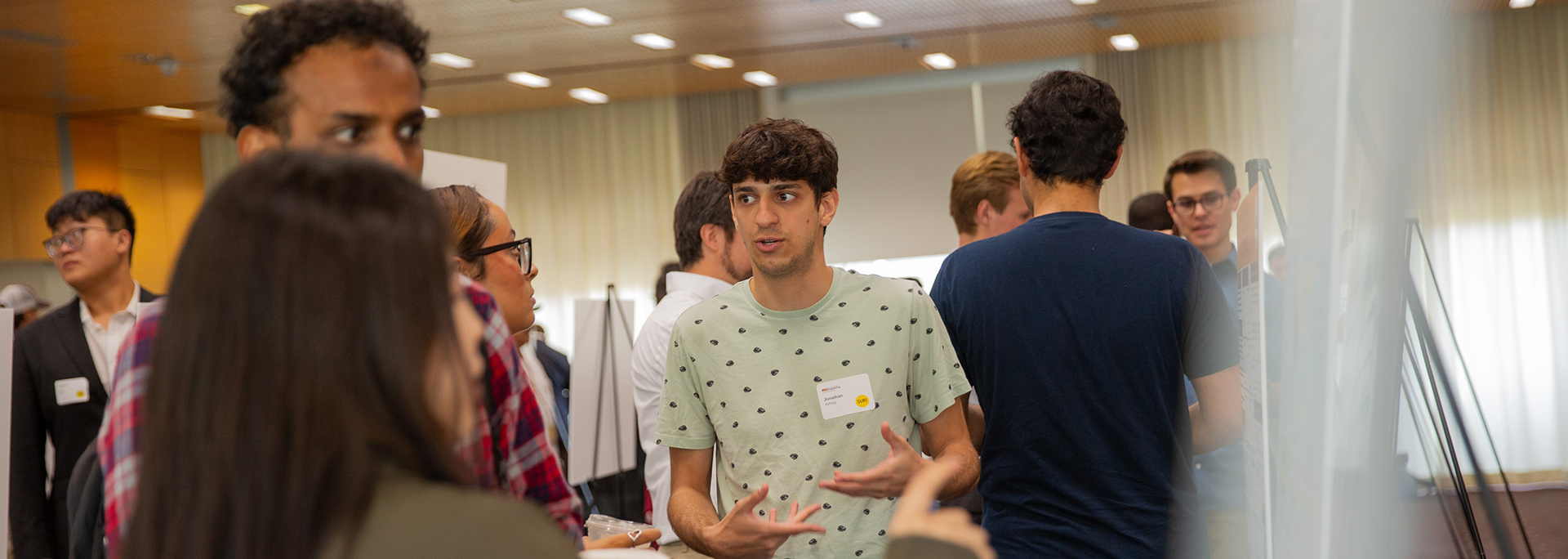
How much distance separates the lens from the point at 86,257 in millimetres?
3436

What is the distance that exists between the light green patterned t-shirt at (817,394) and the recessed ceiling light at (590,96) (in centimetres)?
805

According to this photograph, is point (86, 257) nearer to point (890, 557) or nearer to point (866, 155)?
point (890, 557)

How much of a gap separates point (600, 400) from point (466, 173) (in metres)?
1.13

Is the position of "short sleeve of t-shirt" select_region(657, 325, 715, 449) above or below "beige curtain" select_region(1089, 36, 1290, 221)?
below

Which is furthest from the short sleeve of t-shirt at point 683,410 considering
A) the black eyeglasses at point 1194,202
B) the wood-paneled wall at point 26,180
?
the wood-paneled wall at point 26,180

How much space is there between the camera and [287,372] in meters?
0.60

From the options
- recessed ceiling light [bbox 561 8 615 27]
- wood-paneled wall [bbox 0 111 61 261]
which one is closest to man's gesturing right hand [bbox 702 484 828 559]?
recessed ceiling light [bbox 561 8 615 27]

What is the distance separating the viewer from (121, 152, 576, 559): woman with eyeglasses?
1.95 ft

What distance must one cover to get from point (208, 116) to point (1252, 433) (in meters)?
10.8

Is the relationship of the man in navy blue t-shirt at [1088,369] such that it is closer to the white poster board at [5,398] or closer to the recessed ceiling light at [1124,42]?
the white poster board at [5,398]

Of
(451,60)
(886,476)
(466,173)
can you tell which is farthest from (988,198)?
(451,60)

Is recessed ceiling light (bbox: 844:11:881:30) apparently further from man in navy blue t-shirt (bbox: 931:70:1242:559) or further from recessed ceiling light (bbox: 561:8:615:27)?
man in navy blue t-shirt (bbox: 931:70:1242:559)

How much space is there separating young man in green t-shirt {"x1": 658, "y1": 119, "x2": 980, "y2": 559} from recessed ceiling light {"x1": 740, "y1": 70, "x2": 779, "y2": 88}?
7335mm

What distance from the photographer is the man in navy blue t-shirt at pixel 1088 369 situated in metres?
1.65
